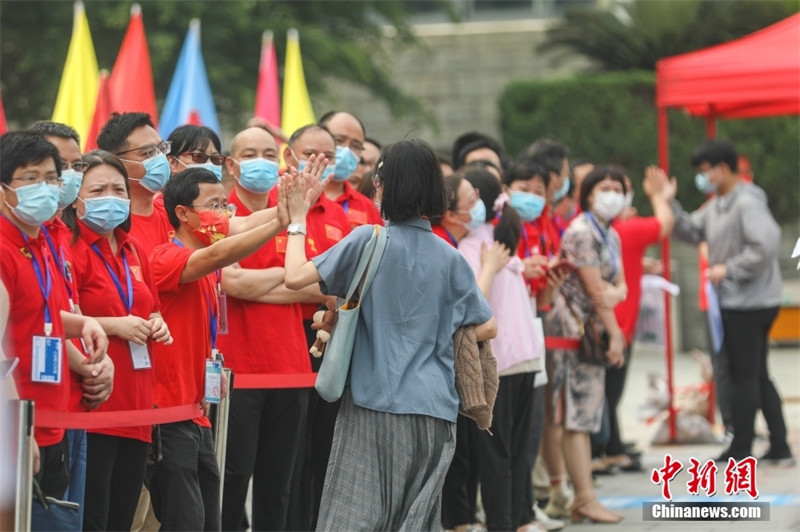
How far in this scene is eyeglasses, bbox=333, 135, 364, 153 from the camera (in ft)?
24.1

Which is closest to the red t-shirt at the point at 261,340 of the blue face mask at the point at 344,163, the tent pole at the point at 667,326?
the blue face mask at the point at 344,163

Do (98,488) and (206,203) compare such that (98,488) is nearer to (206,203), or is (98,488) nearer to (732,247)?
(206,203)

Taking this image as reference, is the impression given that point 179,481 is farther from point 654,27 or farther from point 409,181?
point 654,27

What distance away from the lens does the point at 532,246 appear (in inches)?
318

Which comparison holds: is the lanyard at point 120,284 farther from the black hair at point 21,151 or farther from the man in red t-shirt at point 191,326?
the black hair at point 21,151

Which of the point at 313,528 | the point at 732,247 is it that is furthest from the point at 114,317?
the point at 732,247

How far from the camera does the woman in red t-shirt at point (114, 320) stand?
5168 mm

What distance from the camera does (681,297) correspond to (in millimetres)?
21875

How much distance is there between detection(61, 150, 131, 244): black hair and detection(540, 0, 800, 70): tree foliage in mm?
18020

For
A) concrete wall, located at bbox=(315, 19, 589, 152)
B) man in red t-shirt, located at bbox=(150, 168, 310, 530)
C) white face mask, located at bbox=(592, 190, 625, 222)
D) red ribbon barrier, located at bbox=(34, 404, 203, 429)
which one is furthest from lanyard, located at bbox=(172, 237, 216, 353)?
concrete wall, located at bbox=(315, 19, 589, 152)

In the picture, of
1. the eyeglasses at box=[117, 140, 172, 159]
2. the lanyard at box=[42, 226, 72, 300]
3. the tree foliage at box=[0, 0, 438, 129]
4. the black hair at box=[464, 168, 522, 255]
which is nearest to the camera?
the lanyard at box=[42, 226, 72, 300]

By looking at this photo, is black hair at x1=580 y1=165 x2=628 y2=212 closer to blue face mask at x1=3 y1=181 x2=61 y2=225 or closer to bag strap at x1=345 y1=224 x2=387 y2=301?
bag strap at x1=345 y1=224 x2=387 y2=301

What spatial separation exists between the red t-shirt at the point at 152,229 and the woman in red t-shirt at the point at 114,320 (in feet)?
1.69

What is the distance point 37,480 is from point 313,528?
8.27 feet
